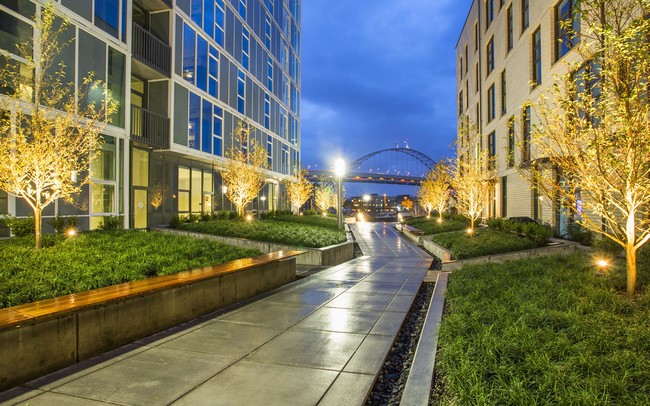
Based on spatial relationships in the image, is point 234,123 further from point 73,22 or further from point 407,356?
point 407,356

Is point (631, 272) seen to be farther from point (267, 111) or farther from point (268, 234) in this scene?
point (267, 111)

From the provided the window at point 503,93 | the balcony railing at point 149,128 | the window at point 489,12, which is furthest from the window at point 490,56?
the balcony railing at point 149,128

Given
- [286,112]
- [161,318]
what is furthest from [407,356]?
[286,112]

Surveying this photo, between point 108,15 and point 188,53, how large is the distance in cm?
625

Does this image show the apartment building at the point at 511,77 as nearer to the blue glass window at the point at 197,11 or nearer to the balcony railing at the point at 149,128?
the balcony railing at the point at 149,128

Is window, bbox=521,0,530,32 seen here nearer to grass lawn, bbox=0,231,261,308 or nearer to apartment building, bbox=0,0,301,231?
apartment building, bbox=0,0,301,231

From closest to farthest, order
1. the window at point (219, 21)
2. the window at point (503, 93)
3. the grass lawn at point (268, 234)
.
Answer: the grass lawn at point (268, 234), the window at point (219, 21), the window at point (503, 93)

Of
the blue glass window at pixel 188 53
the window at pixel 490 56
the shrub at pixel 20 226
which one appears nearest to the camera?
the shrub at pixel 20 226

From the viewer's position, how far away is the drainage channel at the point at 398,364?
12.9 ft

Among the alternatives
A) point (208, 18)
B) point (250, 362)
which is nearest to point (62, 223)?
point (250, 362)

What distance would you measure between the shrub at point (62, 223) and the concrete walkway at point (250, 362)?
761 cm

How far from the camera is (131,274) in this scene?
7113 mm

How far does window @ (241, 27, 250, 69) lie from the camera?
28.3 meters

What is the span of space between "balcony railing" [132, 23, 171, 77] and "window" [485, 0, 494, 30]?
993 inches
